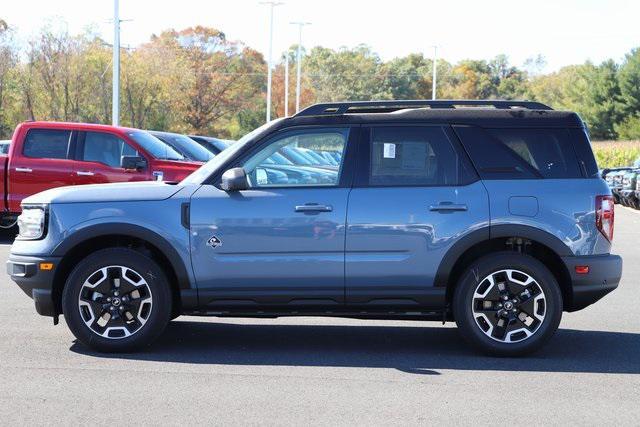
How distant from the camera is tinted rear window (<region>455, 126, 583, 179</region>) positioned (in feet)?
25.5

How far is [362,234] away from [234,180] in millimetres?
1005

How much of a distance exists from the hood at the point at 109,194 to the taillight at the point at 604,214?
308 cm

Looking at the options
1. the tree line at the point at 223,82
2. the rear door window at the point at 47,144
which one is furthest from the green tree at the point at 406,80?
the rear door window at the point at 47,144

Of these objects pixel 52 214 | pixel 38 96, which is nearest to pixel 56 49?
pixel 38 96

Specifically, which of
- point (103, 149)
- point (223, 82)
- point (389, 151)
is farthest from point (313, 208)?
point (223, 82)

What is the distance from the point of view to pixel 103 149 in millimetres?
16203

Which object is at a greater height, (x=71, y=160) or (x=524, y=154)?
(x=524, y=154)

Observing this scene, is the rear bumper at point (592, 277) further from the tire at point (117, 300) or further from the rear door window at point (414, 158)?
the tire at point (117, 300)

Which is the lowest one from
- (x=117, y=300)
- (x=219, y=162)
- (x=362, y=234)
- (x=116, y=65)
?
(x=117, y=300)

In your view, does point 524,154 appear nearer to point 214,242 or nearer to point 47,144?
point 214,242

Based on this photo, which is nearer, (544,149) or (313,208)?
(313,208)

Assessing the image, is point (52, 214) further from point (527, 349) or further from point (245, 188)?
point (527, 349)

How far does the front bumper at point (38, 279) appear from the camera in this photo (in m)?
7.75

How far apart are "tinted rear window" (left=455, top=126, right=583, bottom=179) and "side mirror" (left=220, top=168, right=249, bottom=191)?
164 centimetres
